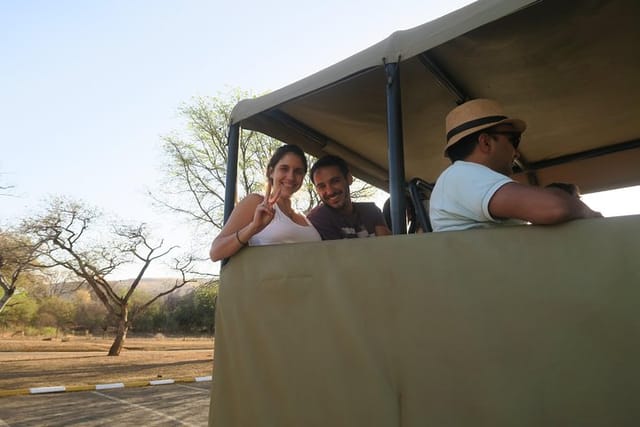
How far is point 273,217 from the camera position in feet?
6.34

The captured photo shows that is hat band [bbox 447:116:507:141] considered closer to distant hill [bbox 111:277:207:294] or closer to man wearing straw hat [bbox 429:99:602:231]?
man wearing straw hat [bbox 429:99:602:231]

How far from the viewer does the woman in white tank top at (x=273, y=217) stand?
1.87 m

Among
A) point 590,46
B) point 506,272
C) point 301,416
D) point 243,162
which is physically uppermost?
point 243,162

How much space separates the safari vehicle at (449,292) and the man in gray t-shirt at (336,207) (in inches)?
15.8

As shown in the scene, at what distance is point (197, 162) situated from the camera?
19578 mm

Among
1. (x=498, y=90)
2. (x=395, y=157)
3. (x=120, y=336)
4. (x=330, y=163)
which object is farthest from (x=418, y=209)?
(x=120, y=336)

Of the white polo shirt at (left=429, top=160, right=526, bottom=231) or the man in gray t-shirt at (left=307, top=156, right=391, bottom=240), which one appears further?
the man in gray t-shirt at (left=307, top=156, right=391, bottom=240)

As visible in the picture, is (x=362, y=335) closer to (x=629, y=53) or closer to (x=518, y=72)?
(x=518, y=72)

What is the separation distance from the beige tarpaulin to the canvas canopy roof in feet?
2.68

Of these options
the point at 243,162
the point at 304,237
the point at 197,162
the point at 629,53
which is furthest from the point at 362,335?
the point at 197,162

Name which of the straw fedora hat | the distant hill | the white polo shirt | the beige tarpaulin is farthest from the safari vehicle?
the distant hill

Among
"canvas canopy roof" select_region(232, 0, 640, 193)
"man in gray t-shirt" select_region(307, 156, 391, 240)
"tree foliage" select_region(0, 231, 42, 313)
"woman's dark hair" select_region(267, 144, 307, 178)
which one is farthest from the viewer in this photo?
"tree foliage" select_region(0, 231, 42, 313)

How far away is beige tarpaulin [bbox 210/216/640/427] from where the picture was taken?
3.64ft

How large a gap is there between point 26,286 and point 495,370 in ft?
113
